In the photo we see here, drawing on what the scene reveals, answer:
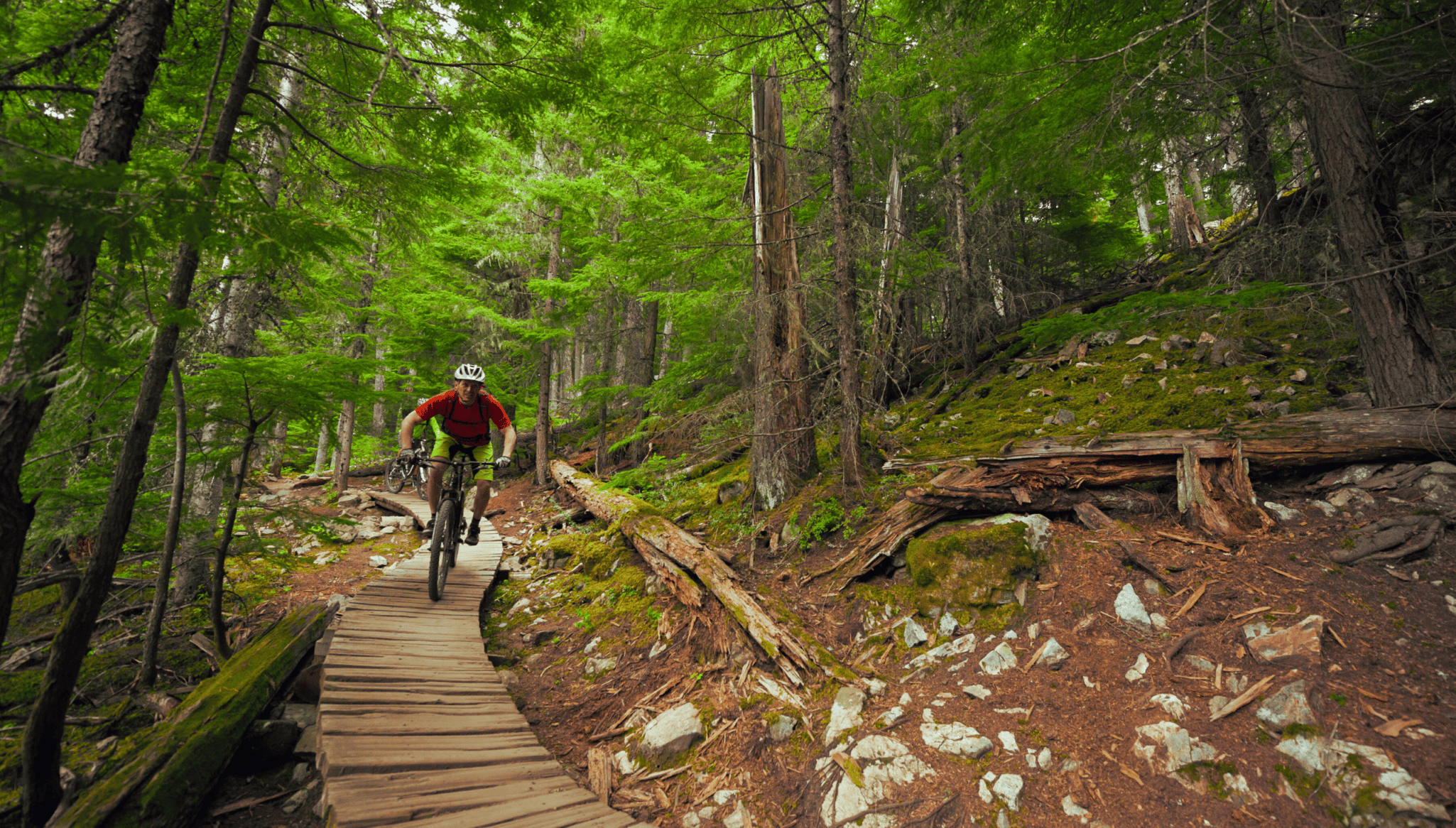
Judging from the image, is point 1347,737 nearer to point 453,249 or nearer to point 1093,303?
point 1093,303

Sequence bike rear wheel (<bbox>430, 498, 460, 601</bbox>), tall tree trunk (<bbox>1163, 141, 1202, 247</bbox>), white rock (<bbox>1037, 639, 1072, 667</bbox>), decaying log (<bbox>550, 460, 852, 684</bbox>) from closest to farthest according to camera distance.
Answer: white rock (<bbox>1037, 639, 1072, 667</bbox>)
decaying log (<bbox>550, 460, 852, 684</bbox>)
bike rear wheel (<bbox>430, 498, 460, 601</bbox>)
tall tree trunk (<bbox>1163, 141, 1202, 247</bbox>)

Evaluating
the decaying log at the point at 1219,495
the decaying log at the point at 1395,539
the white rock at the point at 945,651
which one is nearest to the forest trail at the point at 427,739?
the white rock at the point at 945,651

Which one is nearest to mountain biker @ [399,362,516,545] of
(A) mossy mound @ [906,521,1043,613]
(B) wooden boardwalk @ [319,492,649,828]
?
(B) wooden boardwalk @ [319,492,649,828]

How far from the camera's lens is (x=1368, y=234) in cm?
452

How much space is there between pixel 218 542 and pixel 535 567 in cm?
404

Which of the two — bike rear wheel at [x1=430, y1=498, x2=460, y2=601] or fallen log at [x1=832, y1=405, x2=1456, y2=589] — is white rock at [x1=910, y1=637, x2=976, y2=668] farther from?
bike rear wheel at [x1=430, y1=498, x2=460, y2=601]

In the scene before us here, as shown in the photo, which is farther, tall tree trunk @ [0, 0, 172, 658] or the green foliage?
the green foliage

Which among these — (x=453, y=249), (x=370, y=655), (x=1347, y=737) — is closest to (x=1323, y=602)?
(x=1347, y=737)

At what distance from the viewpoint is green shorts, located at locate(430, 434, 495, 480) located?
650 centimetres

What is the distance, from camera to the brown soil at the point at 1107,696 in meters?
2.54

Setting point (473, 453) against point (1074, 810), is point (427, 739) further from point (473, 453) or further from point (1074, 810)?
point (1074, 810)

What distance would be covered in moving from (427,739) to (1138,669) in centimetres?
473

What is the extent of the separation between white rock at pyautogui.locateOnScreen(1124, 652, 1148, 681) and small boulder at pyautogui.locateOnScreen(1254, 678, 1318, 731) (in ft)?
1.68

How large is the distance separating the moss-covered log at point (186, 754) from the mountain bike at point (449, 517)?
1.57 meters
